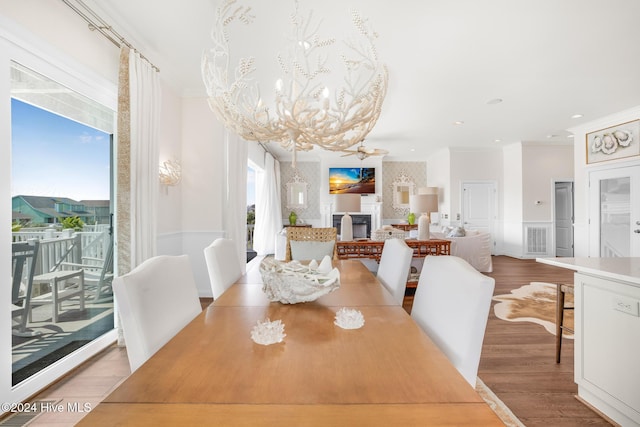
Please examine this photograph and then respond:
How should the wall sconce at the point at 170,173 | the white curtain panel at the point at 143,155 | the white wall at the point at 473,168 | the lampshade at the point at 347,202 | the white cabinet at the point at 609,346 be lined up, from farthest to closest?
the white wall at the point at 473,168, the lampshade at the point at 347,202, the wall sconce at the point at 170,173, the white curtain panel at the point at 143,155, the white cabinet at the point at 609,346

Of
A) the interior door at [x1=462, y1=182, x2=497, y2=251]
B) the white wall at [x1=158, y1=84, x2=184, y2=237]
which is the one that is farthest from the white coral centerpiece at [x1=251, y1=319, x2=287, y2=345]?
the interior door at [x1=462, y1=182, x2=497, y2=251]

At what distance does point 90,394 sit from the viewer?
6.16 ft

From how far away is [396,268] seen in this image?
5.98 ft

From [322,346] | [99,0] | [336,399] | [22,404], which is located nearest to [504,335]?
[322,346]

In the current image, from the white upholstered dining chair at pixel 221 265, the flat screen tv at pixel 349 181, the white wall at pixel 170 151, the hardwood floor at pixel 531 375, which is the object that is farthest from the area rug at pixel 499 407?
the flat screen tv at pixel 349 181

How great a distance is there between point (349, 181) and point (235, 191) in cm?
461

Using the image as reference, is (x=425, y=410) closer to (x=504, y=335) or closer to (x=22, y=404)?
(x=22, y=404)

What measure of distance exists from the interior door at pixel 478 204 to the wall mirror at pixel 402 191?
1.68m

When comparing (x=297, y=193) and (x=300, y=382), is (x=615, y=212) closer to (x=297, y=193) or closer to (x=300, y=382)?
(x=300, y=382)

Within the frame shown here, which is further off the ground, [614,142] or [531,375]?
[614,142]

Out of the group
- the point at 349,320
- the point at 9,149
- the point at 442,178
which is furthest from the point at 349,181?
the point at 349,320

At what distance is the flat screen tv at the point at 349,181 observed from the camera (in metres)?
8.27

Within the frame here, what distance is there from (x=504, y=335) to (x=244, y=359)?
275cm

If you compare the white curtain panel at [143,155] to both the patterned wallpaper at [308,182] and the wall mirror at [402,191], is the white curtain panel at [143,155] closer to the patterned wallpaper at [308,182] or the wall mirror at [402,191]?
the patterned wallpaper at [308,182]
